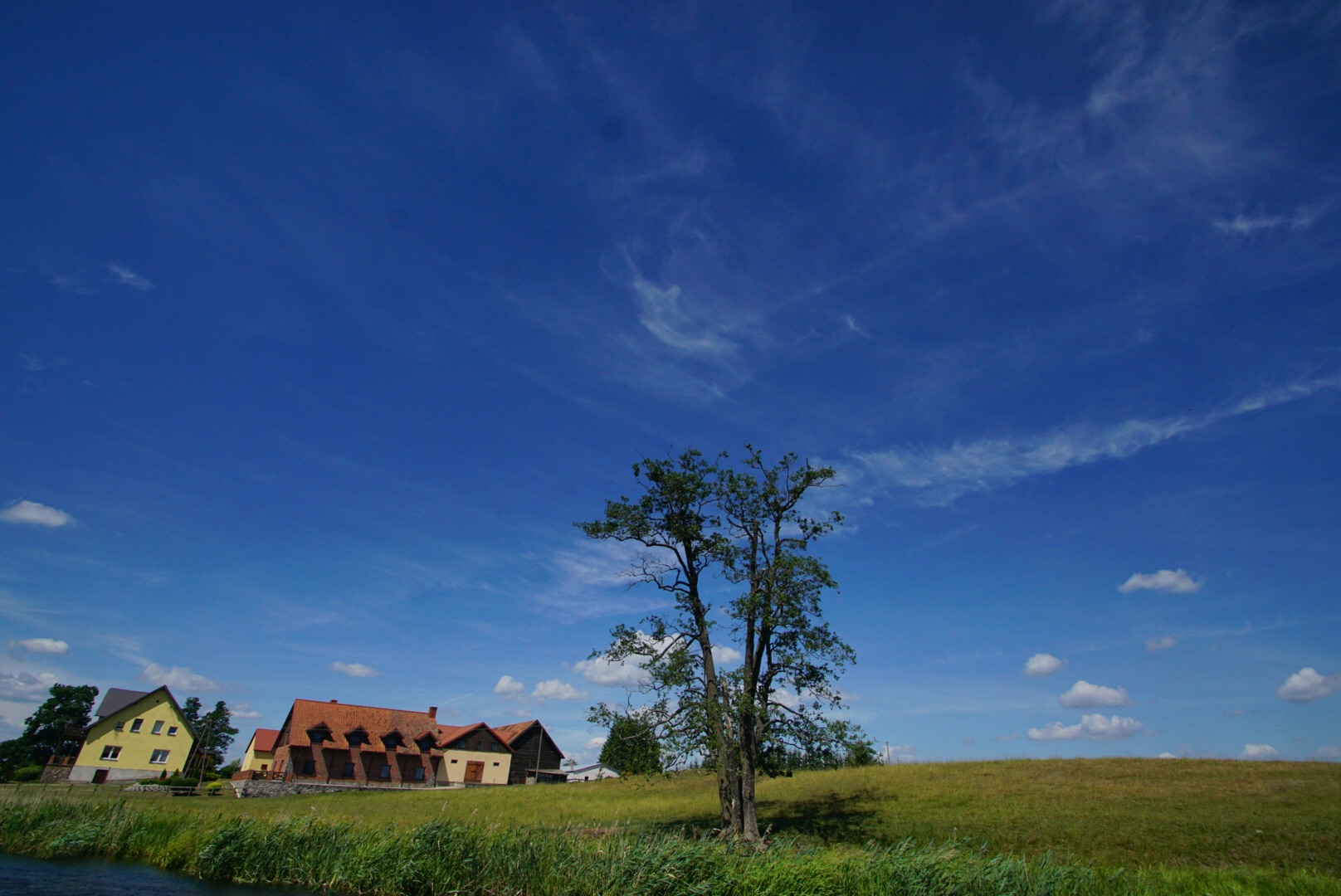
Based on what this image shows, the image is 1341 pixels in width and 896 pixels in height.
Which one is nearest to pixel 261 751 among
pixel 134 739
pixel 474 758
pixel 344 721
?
pixel 134 739

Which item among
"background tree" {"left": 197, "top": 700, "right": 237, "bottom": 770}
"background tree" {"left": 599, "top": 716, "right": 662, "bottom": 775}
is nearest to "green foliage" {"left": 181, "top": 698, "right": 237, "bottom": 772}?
"background tree" {"left": 197, "top": 700, "right": 237, "bottom": 770}

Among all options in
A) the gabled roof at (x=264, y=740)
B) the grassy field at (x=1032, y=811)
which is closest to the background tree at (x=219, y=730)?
the gabled roof at (x=264, y=740)

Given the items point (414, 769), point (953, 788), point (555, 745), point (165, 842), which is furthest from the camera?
point (555, 745)

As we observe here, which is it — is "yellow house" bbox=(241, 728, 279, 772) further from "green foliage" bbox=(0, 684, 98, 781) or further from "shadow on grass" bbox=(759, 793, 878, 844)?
"shadow on grass" bbox=(759, 793, 878, 844)

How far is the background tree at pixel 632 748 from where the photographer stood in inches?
1030

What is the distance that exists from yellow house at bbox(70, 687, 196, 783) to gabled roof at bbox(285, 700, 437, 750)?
15.6m

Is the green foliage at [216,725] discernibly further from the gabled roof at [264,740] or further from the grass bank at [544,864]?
the grass bank at [544,864]

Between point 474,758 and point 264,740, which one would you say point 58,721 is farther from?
point 474,758

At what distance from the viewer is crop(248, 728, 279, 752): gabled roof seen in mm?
75500

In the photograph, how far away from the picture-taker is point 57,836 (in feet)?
71.9

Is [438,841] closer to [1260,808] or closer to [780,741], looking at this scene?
[780,741]

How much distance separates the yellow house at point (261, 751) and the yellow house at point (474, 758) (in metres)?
19.8

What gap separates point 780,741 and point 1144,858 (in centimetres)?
1182

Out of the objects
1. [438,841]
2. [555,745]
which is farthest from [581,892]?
[555,745]
